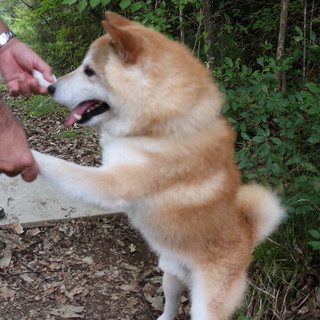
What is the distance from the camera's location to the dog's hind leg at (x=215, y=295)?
82.7 inches

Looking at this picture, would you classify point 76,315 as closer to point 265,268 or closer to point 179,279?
point 179,279

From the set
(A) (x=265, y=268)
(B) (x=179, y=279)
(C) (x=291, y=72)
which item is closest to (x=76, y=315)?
(B) (x=179, y=279)

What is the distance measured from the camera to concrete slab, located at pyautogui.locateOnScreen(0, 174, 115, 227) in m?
3.23

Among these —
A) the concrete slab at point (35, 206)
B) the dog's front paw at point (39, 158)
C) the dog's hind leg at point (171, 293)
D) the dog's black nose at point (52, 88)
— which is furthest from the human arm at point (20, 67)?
the dog's hind leg at point (171, 293)

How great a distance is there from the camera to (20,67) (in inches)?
87.8

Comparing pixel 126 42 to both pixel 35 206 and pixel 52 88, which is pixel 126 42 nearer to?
pixel 52 88

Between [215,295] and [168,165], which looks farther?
[215,295]

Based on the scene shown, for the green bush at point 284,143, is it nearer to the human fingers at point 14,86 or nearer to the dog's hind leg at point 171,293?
the dog's hind leg at point 171,293

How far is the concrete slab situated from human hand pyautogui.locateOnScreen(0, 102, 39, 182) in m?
1.37

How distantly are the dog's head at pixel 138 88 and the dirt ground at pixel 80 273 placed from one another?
130 cm

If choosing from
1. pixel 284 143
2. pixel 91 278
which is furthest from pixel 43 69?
pixel 284 143

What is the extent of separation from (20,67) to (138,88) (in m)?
0.78

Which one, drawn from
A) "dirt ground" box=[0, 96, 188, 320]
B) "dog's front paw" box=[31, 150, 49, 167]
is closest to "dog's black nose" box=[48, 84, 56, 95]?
"dog's front paw" box=[31, 150, 49, 167]

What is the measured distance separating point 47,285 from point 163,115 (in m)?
1.62
